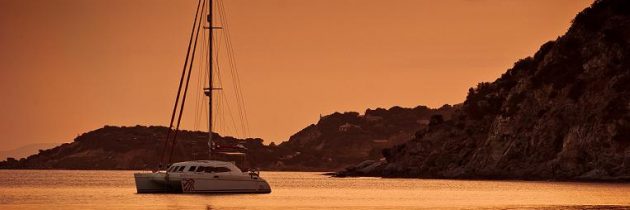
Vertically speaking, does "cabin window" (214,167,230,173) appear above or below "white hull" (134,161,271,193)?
above

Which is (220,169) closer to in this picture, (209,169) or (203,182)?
(209,169)

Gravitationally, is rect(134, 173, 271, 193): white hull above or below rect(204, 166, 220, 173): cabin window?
below

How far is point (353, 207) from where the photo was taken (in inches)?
3991

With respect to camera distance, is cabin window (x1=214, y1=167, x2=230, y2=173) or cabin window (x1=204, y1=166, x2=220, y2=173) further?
cabin window (x1=204, y1=166, x2=220, y2=173)

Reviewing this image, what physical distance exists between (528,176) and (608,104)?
16.9 meters

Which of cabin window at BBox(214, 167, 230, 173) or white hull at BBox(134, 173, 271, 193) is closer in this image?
white hull at BBox(134, 173, 271, 193)

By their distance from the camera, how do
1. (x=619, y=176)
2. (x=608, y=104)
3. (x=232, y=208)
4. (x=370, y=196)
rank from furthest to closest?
(x=608, y=104) → (x=619, y=176) → (x=370, y=196) → (x=232, y=208)

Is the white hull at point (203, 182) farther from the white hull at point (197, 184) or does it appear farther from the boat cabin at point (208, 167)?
the boat cabin at point (208, 167)

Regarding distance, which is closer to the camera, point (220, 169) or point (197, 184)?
point (197, 184)

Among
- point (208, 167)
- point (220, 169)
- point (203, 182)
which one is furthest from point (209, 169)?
point (203, 182)

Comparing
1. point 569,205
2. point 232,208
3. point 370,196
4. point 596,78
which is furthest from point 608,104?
point 232,208

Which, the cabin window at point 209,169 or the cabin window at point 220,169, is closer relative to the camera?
the cabin window at point 220,169

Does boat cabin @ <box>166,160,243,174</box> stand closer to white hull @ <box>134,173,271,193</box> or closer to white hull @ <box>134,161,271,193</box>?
white hull @ <box>134,161,271,193</box>

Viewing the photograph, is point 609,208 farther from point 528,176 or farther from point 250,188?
point 528,176
